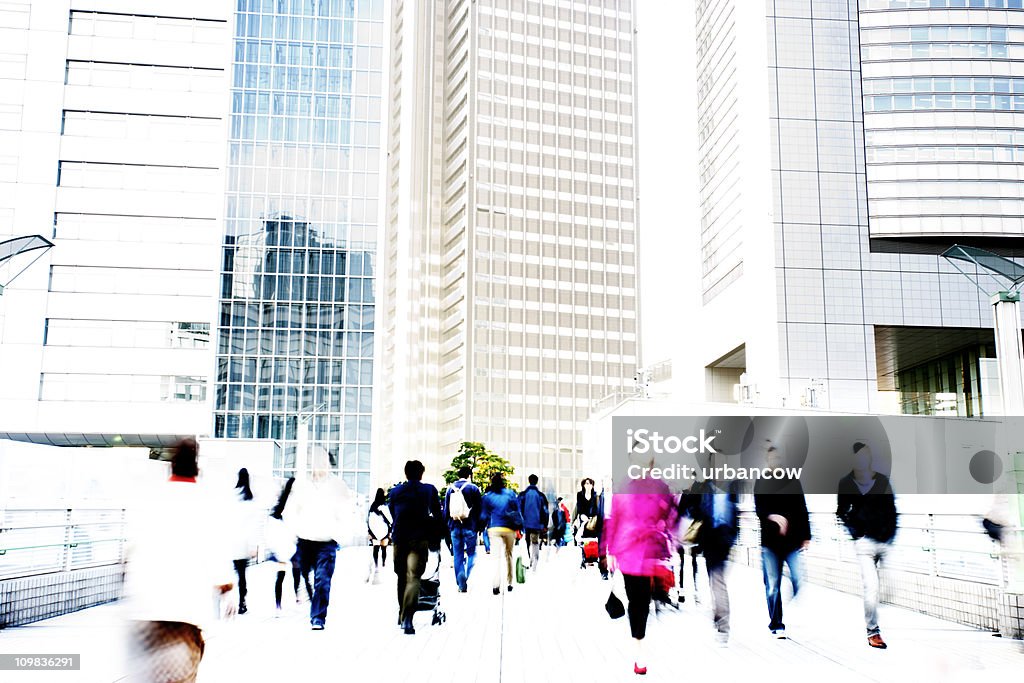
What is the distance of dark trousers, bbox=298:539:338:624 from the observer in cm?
1024

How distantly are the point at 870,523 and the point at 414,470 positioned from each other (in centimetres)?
438

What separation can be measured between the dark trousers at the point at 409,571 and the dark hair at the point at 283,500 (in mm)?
1346

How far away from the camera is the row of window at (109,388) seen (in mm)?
59653

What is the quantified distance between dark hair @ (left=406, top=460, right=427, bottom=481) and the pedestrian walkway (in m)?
1.56

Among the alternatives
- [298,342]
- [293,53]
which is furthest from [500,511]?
[293,53]

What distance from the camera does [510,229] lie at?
120 m

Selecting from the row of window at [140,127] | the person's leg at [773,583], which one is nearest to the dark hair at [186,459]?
the person's leg at [773,583]

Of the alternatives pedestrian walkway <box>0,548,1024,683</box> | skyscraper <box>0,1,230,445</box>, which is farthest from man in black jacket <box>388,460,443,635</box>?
skyscraper <box>0,1,230,445</box>

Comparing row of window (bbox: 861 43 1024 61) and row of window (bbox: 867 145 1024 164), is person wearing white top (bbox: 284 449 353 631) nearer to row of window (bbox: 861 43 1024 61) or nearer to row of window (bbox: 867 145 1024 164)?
row of window (bbox: 867 145 1024 164)

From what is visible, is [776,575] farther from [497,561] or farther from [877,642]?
A: [497,561]

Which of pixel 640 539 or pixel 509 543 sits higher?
pixel 640 539

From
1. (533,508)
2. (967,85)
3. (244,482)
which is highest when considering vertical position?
(967,85)

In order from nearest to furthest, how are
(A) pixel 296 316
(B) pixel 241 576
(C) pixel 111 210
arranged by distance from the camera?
(B) pixel 241 576
(C) pixel 111 210
(A) pixel 296 316

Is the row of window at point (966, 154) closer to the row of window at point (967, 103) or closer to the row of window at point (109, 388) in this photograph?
the row of window at point (967, 103)
